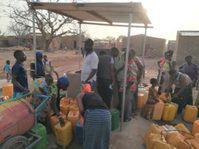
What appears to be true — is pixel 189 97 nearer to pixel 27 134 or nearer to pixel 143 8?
pixel 143 8

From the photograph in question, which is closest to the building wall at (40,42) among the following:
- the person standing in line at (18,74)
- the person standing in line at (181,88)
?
the person standing in line at (181,88)

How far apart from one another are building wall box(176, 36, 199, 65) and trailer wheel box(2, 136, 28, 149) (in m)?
17.5

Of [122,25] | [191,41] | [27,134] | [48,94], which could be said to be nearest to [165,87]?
[122,25]

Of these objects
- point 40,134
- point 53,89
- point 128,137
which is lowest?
point 128,137

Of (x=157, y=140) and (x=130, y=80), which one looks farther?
(x=130, y=80)

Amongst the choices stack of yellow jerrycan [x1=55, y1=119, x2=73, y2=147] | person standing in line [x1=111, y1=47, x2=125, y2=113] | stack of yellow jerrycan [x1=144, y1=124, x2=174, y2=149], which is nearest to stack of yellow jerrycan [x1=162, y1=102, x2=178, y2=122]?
person standing in line [x1=111, y1=47, x2=125, y2=113]

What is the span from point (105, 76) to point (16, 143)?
2.58 meters

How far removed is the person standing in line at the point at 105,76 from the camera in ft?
16.7

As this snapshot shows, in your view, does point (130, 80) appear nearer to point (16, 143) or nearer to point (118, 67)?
point (118, 67)

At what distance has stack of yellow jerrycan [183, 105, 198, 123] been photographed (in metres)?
5.79

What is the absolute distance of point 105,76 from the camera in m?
5.12

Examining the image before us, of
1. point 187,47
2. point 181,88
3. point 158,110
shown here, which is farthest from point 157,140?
point 187,47

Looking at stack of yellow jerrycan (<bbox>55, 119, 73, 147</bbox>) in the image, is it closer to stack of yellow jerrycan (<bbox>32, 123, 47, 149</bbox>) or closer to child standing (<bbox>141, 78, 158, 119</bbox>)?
stack of yellow jerrycan (<bbox>32, 123, 47, 149</bbox>)

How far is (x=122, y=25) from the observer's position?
7.89m
